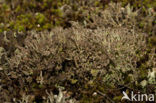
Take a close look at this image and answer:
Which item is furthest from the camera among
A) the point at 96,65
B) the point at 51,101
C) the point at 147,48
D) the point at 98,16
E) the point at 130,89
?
the point at 98,16

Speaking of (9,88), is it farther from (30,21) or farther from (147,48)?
(147,48)

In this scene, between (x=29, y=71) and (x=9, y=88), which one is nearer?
(x=9, y=88)

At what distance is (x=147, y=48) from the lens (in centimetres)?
388

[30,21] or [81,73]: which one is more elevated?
[30,21]

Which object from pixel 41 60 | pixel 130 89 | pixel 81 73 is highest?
pixel 41 60

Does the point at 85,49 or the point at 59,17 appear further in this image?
the point at 59,17

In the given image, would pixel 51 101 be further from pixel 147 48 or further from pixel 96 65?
pixel 147 48

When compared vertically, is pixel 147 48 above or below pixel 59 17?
below

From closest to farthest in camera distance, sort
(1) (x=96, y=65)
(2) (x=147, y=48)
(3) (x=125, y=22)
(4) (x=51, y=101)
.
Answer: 1. (4) (x=51, y=101)
2. (1) (x=96, y=65)
3. (2) (x=147, y=48)
4. (3) (x=125, y=22)

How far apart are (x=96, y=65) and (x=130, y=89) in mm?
613

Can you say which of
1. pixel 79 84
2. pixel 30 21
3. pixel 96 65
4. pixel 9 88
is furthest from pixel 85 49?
pixel 30 21

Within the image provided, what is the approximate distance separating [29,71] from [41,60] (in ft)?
0.83

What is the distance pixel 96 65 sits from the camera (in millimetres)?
3463

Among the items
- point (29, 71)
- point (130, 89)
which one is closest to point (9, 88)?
point (29, 71)
